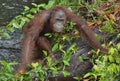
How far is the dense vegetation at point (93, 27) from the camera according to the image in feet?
12.3

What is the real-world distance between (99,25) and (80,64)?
1120 millimetres

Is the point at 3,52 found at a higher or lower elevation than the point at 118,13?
lower

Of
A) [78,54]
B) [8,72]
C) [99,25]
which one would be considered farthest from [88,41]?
[8,72]

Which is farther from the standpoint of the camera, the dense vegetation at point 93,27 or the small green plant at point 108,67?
the small green plant at point 108,67

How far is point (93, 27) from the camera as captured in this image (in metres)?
5.66

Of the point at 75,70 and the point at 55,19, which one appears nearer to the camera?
the point at 75,70

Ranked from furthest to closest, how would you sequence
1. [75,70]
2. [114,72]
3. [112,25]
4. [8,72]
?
[112,25] → [75,70] → [114,72] → [8,72]

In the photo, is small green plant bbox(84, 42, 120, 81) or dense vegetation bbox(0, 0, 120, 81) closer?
dense vegetation bbox(0, 0, 120, 81)

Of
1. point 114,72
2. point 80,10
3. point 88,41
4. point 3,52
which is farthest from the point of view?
point 80,10

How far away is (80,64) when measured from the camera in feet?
15.5

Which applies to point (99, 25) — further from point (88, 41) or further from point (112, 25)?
point (88, 41)

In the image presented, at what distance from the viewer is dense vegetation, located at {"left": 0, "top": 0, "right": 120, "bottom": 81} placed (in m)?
3.75

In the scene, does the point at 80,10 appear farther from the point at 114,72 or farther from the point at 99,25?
the point at 114,72

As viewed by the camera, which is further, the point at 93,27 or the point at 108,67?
the point at 93,27
